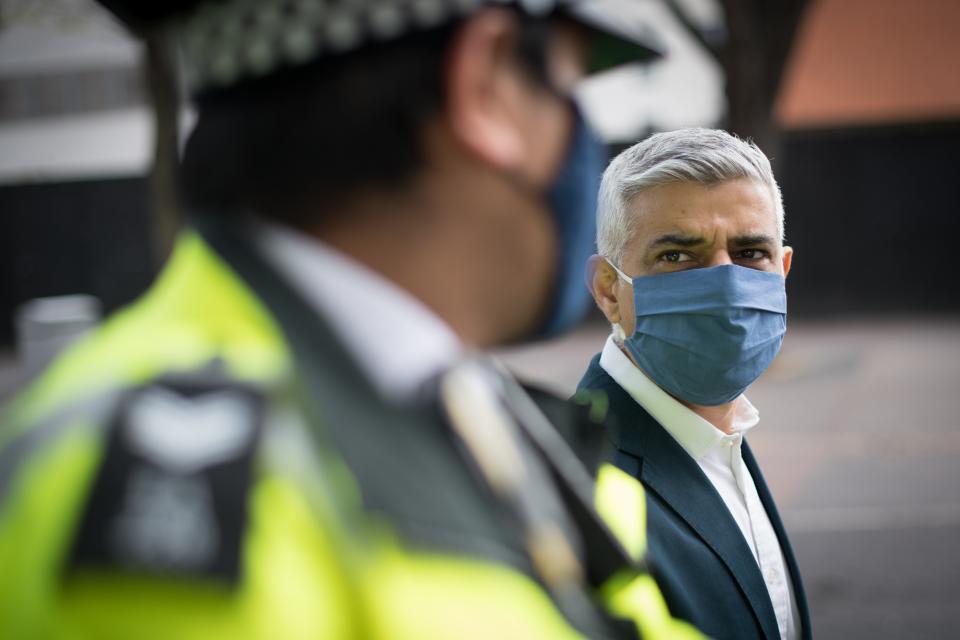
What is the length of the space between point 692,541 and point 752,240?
0.55 metres

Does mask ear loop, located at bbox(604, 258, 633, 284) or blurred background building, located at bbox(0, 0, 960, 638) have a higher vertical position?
mask ear loop, located at bbox(604, 258, 633, 284)

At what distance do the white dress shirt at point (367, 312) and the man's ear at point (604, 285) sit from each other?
107 centimetres

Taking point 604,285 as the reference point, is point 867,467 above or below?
below

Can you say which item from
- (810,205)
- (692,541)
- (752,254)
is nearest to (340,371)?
(692,541)

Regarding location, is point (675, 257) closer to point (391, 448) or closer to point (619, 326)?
point (619, 326)

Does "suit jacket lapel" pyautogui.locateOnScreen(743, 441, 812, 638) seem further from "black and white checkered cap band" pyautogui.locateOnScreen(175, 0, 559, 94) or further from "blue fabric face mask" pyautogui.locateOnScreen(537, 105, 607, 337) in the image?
"black and white checkered cap band" pyautogui.locateOnScreen(175, 0, 559, 94)

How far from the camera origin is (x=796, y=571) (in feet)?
5.57

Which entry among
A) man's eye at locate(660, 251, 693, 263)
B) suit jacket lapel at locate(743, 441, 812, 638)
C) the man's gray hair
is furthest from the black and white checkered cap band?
suit jacket lapel at locate(743, 441, 812, 638)

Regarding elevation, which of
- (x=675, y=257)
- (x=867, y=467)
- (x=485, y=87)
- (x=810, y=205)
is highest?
Answer: (x=485, y=87)

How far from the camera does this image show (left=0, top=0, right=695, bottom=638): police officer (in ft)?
2.11

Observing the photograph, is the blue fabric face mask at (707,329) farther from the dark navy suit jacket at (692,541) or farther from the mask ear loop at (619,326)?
the dark navy suit jacket at (692,541)

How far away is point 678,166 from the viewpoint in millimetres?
1604

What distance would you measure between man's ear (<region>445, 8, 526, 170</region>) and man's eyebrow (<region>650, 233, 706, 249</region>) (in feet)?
3.04

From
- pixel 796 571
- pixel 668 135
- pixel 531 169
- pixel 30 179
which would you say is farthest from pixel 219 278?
pixel 30 179
